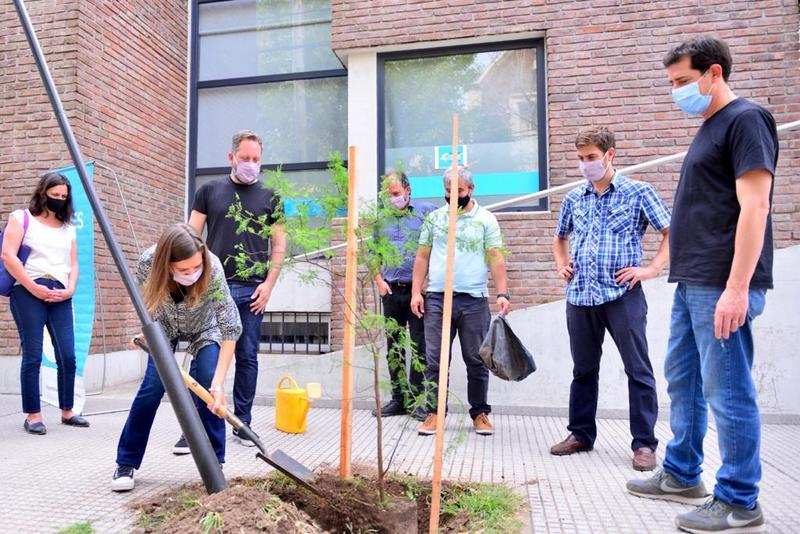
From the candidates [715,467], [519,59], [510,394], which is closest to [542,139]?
[519,59]

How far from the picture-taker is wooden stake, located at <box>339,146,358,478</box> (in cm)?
229

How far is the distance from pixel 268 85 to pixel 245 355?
4642mm

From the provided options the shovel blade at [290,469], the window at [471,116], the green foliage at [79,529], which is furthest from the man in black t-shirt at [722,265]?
Answer: the window at [471,116]

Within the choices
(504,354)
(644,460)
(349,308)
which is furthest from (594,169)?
(349,308)

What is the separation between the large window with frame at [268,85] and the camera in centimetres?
712

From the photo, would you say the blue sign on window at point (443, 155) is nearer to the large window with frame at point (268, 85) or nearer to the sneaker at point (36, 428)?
the large window with frame at point (268, 85)

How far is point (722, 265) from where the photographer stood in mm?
2316

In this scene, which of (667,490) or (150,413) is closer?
(667,490)

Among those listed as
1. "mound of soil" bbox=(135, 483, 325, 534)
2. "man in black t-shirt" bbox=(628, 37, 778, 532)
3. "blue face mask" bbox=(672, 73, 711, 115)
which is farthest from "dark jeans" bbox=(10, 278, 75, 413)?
"blue face mask" bbox=(672, 73, 711, 115)

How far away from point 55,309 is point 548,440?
11.7 ft

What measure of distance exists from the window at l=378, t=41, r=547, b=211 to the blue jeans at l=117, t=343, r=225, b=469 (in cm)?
345

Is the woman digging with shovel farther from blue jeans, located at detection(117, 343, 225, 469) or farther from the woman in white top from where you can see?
the woman in white top

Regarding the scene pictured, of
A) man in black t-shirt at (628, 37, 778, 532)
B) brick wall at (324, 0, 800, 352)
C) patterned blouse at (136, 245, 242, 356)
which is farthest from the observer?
brick wall at (324, 0, 800, 352)

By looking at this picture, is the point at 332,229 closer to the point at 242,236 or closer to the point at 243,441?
the point at 242,236
